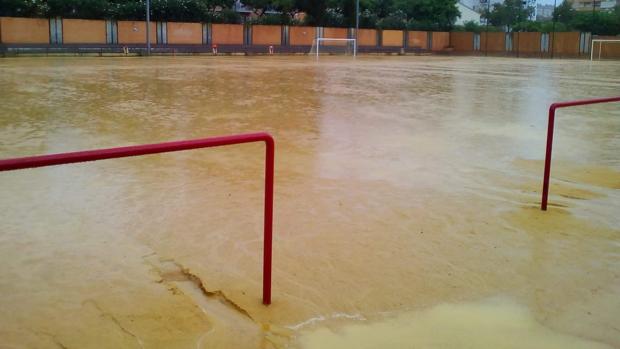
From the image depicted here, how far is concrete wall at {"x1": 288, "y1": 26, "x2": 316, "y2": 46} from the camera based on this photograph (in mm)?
59688

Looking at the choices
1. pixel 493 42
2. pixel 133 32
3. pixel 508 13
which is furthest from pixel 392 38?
pixel 508 13

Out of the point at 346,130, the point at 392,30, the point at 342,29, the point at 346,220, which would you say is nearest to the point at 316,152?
the point at 346,130

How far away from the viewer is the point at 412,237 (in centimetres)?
589

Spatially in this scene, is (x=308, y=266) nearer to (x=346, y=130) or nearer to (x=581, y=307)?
(x=581, y=307)

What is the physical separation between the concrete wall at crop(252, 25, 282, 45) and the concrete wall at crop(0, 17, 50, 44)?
59.2 ft

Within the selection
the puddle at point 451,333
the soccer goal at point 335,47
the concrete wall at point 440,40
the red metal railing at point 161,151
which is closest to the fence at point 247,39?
the concrete wall at point 440,40

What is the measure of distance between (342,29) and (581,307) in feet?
198

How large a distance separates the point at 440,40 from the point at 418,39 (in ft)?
11.6

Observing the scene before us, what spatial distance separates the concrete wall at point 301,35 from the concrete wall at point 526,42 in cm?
2080

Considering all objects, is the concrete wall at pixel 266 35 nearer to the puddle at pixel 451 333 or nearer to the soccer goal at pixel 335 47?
the soccer goal at pixel 335 47

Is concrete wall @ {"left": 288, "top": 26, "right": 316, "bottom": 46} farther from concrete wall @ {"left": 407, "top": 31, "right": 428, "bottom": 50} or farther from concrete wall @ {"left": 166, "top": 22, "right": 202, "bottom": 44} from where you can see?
concrete wall @ {"left": 407, "top": 31, "right": 428, "bottom": 50}

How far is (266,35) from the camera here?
57.8m

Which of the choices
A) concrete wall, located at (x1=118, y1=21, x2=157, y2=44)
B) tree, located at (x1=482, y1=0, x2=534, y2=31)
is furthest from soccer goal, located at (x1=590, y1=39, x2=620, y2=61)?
tree, located at (x1=482, y1=0, x2=534, y2=31)

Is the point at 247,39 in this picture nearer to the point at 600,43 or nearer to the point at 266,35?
the point at 266,35
